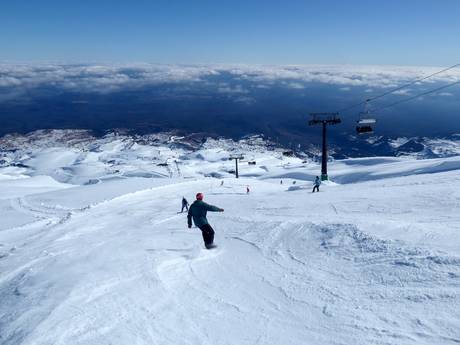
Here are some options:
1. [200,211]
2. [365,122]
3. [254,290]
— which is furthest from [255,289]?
[365,122]

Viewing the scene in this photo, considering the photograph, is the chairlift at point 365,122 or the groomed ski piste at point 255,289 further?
the chairlift at point 365,122

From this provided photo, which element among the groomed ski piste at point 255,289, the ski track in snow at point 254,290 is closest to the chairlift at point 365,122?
the groomed ski piste at point 255,289

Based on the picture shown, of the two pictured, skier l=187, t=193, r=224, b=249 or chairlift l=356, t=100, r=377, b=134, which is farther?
chairlift l=356, t=100, r=377, b=134

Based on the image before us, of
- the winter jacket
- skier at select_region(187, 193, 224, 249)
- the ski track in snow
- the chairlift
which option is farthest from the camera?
the chairlift

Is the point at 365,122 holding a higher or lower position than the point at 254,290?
lower

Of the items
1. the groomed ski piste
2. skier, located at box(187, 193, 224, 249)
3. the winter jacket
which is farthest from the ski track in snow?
the winter jacket

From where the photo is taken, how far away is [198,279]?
8.15 metres

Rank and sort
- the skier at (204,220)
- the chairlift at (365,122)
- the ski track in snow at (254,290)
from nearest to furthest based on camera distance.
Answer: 1. the ski track in snow at (254,290)
2. the skier at (204,220)
3. the chairlift at (365,122)

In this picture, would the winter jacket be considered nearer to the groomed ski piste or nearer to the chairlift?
the groomed ski piste

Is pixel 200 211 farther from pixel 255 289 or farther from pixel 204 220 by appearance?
pixel 255 289

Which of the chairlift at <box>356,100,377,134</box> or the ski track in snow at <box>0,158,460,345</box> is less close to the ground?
the ski track in snow at <box>0,158,460,345</box>

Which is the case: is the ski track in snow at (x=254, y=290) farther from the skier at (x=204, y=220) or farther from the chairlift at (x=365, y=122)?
the chairlift at (x=365, y=122)

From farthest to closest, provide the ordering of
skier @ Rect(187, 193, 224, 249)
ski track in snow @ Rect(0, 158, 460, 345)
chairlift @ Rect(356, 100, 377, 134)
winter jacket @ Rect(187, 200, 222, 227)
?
chairlift @ Rect(356, 100, 377, 134), winter jacket @ Rect(187, 200, 222, 227), skier @ Rect(187, 193, 224, 249), ski track in snow @ Rect(0, 158, 460, 345)

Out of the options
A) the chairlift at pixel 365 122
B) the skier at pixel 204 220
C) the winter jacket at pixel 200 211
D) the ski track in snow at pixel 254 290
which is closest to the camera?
the ski track in snow at pixel 254 290
